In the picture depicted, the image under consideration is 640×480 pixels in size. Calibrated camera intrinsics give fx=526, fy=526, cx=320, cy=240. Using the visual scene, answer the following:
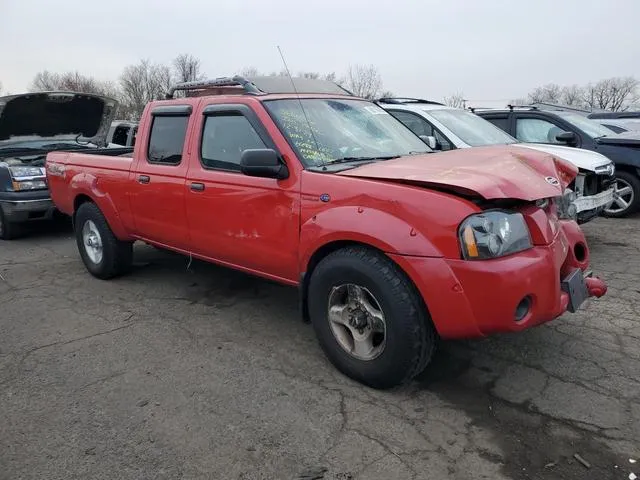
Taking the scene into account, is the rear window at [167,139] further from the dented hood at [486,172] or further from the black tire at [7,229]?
the black tire at [7,229]

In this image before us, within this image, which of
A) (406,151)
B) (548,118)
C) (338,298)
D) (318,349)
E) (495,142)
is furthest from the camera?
(548,118)

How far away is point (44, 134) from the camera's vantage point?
834cm

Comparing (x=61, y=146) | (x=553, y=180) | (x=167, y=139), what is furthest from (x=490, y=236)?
(x=61, y=146)

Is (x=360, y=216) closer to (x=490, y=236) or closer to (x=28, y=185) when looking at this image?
(x=490, y=236)

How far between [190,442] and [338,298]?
121 cm

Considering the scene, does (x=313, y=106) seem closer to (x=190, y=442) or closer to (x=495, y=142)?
(x=190, y=442)

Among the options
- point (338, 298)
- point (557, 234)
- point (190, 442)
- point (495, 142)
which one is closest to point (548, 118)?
point (495, 142)

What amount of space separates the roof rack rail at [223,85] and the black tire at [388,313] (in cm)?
166

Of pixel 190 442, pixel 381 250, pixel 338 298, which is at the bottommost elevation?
pixel 190 442

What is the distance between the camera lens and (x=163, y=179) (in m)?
4.52

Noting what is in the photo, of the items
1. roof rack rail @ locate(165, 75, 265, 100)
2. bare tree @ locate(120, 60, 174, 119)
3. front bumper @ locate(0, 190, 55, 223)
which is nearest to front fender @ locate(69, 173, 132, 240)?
roof rack rail @ locate(165, 75, 265, 100)

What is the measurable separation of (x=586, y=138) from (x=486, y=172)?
239 inches

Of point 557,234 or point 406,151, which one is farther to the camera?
point 406,151

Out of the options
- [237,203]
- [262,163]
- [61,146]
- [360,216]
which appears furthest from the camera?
[61,146]
